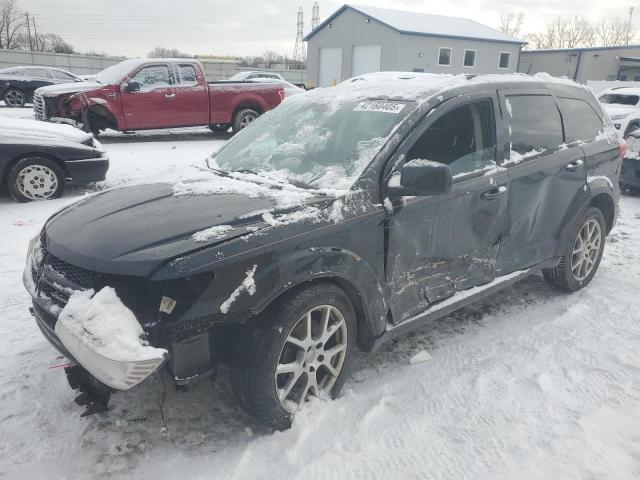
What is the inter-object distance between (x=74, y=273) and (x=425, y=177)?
1.80m

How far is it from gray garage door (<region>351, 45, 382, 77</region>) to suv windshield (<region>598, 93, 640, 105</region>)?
1644cm

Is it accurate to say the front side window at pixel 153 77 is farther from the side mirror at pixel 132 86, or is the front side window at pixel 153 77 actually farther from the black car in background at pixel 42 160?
the black car in background at pixel 42 160

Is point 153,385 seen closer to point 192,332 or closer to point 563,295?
point 192,332

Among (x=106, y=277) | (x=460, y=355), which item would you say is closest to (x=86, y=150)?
(x=106, y=277)

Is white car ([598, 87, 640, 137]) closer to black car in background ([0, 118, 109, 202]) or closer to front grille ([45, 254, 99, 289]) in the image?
black car in background ([0, 118, 109, 202])

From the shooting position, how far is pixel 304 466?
238cm

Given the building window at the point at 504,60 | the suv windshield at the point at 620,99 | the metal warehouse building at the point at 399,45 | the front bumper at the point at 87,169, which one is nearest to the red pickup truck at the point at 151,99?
the front bumper at the point at 87,169

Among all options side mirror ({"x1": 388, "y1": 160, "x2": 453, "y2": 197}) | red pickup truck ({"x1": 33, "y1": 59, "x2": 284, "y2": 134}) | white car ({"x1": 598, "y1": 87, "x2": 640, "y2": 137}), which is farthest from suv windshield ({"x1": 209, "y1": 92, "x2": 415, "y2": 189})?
white car ({"x1": 598, "y1": 87, "x2": 640, "y2": 137})

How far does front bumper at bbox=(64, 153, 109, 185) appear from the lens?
21.6ft

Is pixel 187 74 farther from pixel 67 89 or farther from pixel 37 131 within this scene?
pixel 37 131

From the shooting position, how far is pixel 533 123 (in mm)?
3789

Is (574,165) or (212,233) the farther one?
(574,165)

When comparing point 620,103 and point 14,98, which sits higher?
point 620,103

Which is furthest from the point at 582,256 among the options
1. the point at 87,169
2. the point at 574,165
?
the point at 87,169
